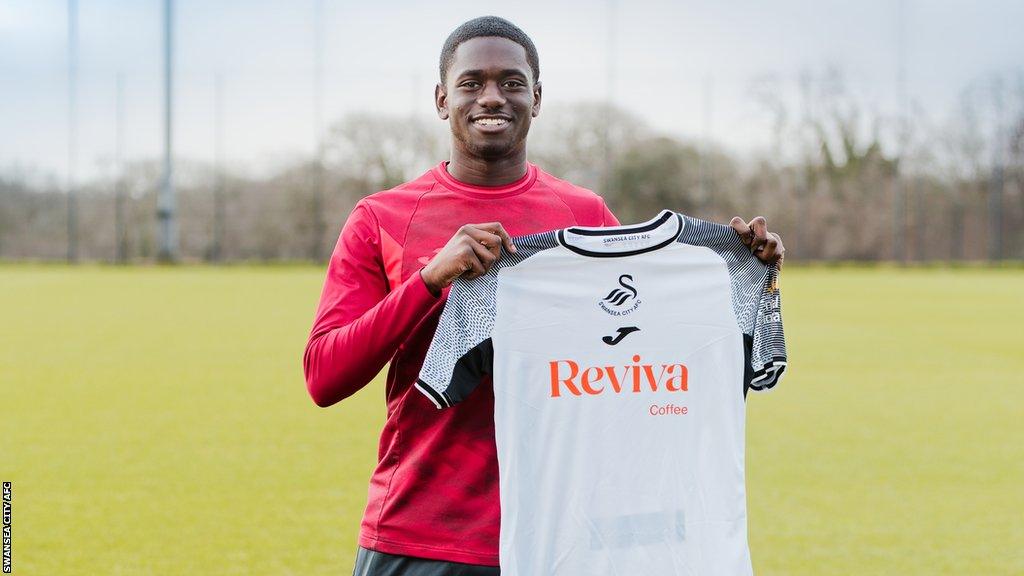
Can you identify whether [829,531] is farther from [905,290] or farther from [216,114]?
[216,114]

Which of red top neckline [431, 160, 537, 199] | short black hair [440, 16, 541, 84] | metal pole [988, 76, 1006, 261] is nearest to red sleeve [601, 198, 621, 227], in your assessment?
red top neckline [431, 160, 537, 199]

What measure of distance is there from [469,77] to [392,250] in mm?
405

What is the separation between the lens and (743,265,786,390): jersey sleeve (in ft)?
7.88

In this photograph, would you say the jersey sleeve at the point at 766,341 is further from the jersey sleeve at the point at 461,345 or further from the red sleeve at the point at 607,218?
the jersey sleeve at the point at 461,345

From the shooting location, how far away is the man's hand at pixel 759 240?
93.1 inches

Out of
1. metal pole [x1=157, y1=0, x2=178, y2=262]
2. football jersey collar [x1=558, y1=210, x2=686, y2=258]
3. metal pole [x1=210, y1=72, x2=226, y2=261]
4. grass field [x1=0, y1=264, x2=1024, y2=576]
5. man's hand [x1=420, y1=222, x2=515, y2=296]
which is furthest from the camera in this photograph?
metal pole [x1=210, y1=72, x2=226, y2=261]

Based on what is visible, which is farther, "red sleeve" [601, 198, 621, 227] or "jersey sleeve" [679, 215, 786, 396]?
"red sleeve" [601, 198, 621, 227]

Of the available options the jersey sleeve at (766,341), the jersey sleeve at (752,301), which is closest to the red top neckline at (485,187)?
the jersey sleeve at (752,301)

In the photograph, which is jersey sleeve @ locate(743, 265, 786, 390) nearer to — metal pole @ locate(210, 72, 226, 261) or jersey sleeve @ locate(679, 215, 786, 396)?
jersey sleeve @ locate(679, 215, 786, 396)

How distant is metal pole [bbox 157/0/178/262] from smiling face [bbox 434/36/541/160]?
94.1ft

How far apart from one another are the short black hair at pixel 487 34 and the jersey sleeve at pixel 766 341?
71 cm

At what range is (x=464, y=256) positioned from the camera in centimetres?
210

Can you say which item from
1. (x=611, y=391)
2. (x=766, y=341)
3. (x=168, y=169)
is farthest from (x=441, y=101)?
(x=168, y=169)

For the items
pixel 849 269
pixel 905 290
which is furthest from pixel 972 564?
pixel 849 269
